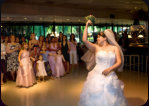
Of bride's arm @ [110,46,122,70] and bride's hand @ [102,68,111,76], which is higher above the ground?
bride's arm @ [110,46,122,70]

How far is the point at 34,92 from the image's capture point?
520cm

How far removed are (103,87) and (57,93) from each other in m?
2.23

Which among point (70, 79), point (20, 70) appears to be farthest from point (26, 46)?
point (70, 79)

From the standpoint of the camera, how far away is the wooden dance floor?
14.3 feet

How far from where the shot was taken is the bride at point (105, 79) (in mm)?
3094

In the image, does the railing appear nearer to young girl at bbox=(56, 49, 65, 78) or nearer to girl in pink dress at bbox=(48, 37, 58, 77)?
young girl at bbox=(56, 49, 65, 78)

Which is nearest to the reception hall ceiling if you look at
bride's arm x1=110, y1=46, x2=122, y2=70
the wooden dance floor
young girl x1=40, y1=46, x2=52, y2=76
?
young girl x1=40, y1=46, x2=52, y2=76

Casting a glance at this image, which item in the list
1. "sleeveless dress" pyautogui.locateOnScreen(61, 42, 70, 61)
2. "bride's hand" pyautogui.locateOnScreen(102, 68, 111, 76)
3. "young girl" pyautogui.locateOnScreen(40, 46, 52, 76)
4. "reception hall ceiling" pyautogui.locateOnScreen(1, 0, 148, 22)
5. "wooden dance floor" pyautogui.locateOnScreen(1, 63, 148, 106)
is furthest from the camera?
"reception hall ceiling" pyautogui.locateOnScreen(1, 0, 148, 22)

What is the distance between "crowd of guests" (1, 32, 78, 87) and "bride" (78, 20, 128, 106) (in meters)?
3.01

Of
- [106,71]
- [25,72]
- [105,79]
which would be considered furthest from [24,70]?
[106,71]

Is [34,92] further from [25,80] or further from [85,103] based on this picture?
[85,103]

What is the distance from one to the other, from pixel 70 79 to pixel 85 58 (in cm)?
207

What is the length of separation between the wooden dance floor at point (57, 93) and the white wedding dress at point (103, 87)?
44.7 inches

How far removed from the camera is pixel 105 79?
316cm
